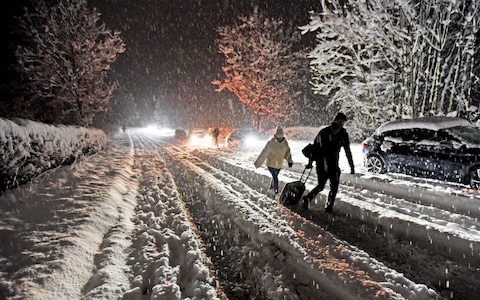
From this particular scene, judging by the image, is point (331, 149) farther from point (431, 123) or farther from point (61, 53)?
point (61, 53)

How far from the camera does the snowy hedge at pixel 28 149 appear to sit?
15.8 ft

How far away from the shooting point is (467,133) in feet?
24.3

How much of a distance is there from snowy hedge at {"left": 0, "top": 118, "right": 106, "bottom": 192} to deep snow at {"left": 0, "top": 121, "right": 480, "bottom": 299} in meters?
0.28

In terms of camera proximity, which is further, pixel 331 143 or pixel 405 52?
pixel 405 52

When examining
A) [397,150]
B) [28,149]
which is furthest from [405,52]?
[28,149]

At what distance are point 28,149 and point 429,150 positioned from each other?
1011cm

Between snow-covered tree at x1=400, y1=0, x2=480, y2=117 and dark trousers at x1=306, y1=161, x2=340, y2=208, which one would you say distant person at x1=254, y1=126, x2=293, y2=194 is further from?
snow-covered tree at x1=400, y1=0, x2=480, y2=117

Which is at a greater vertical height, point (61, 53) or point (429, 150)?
point (61, 53)

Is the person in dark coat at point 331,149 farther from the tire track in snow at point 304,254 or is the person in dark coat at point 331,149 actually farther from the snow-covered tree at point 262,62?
the snow-covered tree at point 262,62

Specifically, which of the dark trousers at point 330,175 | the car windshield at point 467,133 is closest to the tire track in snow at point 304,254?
the dark trousers at point 330,175

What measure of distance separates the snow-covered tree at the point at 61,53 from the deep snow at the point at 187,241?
13609mm

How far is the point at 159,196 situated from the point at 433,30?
13.5m

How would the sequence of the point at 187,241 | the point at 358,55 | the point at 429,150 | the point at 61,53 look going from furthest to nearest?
the point at 61,53
the point at 358,55
the point at 429,150
the point at 187,241

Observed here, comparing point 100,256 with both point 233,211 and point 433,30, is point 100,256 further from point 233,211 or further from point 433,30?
point 433,30
